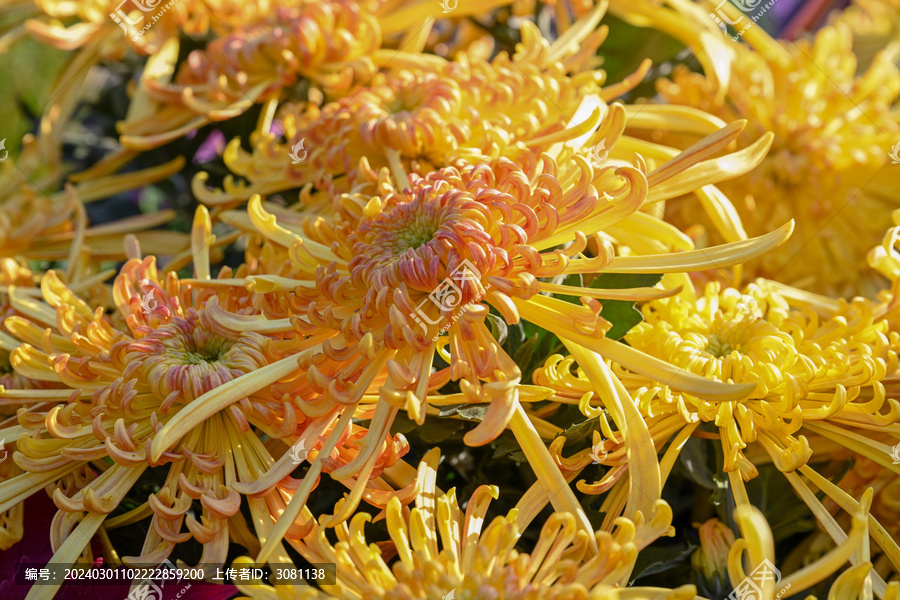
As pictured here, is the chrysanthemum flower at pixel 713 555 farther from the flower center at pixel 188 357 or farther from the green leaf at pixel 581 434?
the flower center at pixel 188 357

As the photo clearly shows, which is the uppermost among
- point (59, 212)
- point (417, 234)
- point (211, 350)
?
point (417, 234)

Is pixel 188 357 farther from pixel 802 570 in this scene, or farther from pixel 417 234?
pixel 802 570

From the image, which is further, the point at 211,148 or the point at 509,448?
the point at 211,148

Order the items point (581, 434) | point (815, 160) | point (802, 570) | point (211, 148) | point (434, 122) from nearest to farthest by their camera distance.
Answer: point (802, 570) → point (581, 434) → point (434, 122) → point (815, 160) → point (211, 148)

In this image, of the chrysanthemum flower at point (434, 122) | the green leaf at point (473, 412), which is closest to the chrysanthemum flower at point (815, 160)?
the chrysanthemum flower at point (434, 122)

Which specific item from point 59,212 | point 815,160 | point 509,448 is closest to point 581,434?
point 509,448

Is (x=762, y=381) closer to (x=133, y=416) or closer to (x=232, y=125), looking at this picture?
(x=133, y=416)

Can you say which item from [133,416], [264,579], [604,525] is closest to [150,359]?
[133,416]
